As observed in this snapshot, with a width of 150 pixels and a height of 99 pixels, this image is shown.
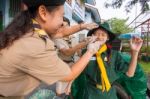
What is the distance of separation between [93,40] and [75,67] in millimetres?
890

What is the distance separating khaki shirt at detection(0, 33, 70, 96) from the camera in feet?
6.58

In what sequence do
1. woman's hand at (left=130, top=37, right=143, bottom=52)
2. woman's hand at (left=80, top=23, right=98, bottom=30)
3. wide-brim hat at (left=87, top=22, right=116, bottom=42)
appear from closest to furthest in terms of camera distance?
woman's hand at (left=80, top=23, right=98, bottom=30), woman's hand at (left=130, top=37, right=143, bottom=52), wide-brim hat at (left=87, top=22, right=116, bottom=42)

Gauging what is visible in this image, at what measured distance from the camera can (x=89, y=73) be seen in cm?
372

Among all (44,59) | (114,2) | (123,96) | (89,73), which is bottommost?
(123,96)

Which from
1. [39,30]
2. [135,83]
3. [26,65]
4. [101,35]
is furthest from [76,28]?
[26,65]

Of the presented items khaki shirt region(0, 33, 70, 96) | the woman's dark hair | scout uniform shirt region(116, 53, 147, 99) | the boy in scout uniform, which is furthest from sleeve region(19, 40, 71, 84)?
scout uniform shirt region(116, 53, 147, 99)

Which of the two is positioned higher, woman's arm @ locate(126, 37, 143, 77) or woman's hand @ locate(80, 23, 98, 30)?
woman's hand @ locate(80, 23, 98, 30)

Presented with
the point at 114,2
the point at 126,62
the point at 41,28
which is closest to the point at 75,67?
the point at 41,28

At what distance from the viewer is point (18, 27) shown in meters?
2.09

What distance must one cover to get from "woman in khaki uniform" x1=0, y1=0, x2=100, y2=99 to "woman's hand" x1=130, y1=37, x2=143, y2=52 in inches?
59.1

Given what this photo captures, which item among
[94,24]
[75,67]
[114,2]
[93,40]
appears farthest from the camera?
[114,2]

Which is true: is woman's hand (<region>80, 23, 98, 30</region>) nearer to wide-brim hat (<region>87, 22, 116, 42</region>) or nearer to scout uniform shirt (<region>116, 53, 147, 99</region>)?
wide-brim hat (<region>87, 22, 116, 42</region>)

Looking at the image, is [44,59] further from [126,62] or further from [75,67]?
[126,62]

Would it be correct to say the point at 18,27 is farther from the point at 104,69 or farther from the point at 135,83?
the point at 135,83
